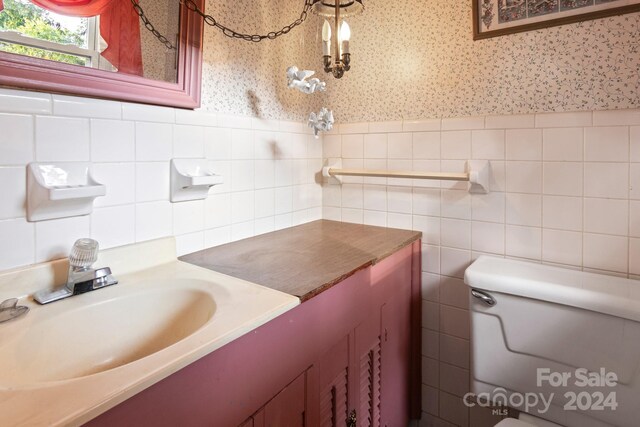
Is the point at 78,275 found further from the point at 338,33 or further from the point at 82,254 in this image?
the point at 338,33

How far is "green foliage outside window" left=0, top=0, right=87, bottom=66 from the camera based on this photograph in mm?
756

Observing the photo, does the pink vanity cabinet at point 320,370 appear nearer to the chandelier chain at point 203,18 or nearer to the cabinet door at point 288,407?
the cabinet door at point 288,407

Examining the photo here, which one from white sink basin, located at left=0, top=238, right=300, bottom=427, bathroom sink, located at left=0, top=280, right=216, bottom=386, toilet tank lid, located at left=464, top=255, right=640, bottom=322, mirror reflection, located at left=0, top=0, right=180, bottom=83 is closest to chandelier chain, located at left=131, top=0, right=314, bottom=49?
mirror reflection, located at left=0, top=0, right=180, bottom=83

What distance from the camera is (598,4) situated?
1.09 meters

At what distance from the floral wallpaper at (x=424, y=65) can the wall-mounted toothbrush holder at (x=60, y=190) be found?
18.0 inches

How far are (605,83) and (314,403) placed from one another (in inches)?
49.6

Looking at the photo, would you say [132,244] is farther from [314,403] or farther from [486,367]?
[486,367]

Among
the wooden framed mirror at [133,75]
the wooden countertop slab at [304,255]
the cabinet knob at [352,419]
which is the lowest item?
the cabinet knob at [352,419]

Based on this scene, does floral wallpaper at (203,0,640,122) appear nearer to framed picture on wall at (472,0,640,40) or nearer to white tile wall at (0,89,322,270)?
framed picture on wall at (472,0,640,40)

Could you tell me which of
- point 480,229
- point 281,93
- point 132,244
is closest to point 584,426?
point 480,229

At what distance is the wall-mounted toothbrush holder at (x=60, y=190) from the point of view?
0.79m

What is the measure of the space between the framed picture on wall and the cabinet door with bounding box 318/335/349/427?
3.84 feet

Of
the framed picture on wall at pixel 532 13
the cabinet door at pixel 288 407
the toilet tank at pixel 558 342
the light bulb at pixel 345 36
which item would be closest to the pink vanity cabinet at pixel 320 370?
the cabinet door at pixel 288 407

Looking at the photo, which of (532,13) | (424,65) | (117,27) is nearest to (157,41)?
(117,27)
